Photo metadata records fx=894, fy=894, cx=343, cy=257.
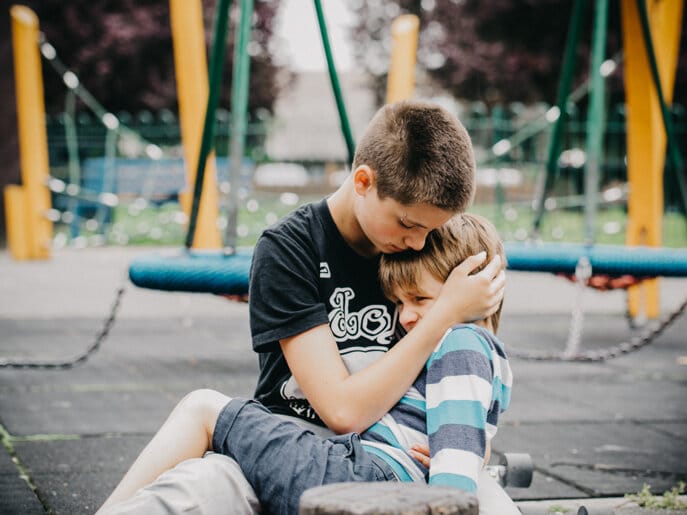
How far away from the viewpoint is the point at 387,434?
5.85 feet

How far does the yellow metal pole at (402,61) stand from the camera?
7.05 meters

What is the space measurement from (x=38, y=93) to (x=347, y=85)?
1324 inches

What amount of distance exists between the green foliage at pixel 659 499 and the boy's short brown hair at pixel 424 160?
116cm

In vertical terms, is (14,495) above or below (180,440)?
below

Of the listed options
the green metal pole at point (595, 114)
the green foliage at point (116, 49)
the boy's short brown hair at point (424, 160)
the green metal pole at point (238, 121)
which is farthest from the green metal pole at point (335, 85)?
the green foliage at point (116, 49)

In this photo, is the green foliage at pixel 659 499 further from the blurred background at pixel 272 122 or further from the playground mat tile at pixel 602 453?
the blurred background at pixel 272 122

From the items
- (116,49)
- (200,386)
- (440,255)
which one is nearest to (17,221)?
(200,386)

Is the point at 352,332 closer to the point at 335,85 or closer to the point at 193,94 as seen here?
the point at 335,85

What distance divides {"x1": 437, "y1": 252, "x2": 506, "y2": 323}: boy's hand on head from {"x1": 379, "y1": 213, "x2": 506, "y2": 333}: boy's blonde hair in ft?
0.11

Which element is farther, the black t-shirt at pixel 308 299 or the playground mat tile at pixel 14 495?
the playground mat tile at pixel 14 495

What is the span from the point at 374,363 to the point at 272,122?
13687mm

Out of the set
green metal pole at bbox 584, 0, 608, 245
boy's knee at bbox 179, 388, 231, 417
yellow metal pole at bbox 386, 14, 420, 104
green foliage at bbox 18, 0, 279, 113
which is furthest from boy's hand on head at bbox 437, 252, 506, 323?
green foliage at bbox 18, 0, 279, 113

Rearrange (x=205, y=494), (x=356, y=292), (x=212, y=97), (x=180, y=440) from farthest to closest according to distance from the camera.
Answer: (x=212, y=97)
(x=356, y=292)
(x=180, y=440)
(x=205, y=494)

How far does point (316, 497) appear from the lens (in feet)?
4.11
